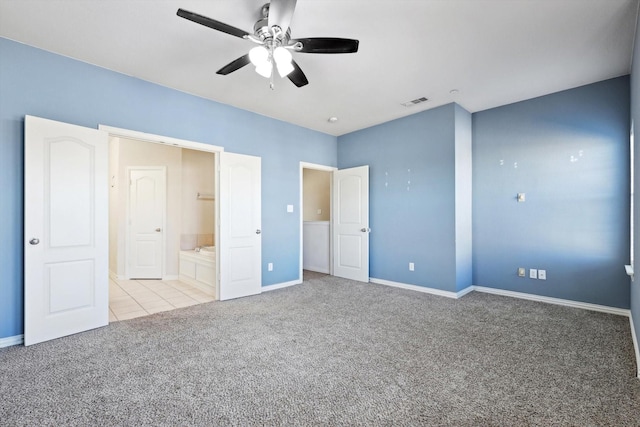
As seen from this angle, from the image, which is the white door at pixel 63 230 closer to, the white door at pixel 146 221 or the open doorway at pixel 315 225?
the white door at pixel 146 221

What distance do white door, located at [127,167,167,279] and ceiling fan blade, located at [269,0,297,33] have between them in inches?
174

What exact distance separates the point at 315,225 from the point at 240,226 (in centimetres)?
218

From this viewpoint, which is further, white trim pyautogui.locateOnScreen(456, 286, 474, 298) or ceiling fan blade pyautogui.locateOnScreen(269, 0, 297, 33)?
white trim pyautogui.locateOnScreen(456, 286, 474, 298)

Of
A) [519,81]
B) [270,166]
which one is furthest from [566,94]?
[270,166]

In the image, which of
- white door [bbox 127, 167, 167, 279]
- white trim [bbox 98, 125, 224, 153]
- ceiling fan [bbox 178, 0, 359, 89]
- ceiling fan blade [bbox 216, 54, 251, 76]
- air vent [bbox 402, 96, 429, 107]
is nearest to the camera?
ceiling fan [bbox 178, 0, 359, 89]

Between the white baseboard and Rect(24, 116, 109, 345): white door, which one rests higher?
Rect(24, 116, 109, 345): white door

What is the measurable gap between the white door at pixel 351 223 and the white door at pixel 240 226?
66.8 inches

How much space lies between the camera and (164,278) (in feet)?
17.5

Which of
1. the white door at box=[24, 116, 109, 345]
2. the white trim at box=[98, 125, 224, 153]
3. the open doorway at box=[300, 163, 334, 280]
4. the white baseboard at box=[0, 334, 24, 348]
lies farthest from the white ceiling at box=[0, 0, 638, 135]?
the white baseboard at box=[0, 334, 24, 348]

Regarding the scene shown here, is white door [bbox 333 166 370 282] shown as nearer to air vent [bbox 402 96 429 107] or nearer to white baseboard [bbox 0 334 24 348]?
air vent [bbox 402 96 429 107]

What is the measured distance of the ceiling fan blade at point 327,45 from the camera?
82.5 inches

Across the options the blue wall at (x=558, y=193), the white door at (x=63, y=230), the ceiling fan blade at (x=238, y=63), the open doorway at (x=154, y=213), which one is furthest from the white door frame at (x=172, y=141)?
the blue wall at (x=558, y=193)

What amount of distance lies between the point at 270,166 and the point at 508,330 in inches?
148

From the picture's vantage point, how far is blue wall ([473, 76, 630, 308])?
3414mm
